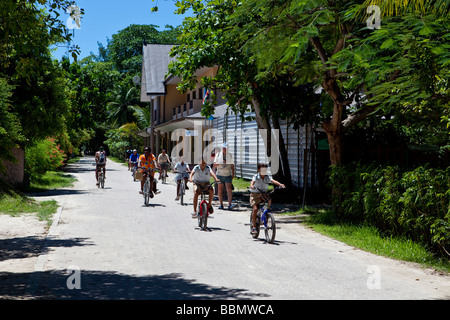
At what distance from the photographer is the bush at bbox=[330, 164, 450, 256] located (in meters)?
8.93

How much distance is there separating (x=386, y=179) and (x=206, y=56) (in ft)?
26.8

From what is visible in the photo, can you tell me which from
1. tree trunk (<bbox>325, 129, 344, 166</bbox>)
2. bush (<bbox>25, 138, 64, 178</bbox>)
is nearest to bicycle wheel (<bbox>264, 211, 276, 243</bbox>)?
tree trunk (<bbox>325, 129, 344, 166</bbox>)

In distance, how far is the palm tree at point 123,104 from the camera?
7000 cm

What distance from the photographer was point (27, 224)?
13516 millimetres

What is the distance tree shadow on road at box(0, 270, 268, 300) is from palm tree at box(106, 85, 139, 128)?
6295 centimetres

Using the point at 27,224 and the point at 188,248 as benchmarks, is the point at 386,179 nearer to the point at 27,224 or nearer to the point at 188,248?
the point at 188,248

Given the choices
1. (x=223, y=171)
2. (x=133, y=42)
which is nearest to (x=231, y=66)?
(x=223, y=171)

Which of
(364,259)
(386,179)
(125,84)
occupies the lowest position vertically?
(364,259)

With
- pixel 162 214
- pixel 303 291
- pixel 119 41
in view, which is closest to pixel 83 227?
pixel 162 214

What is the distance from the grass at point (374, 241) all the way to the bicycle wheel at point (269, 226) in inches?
58.6

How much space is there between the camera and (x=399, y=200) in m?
9.82
